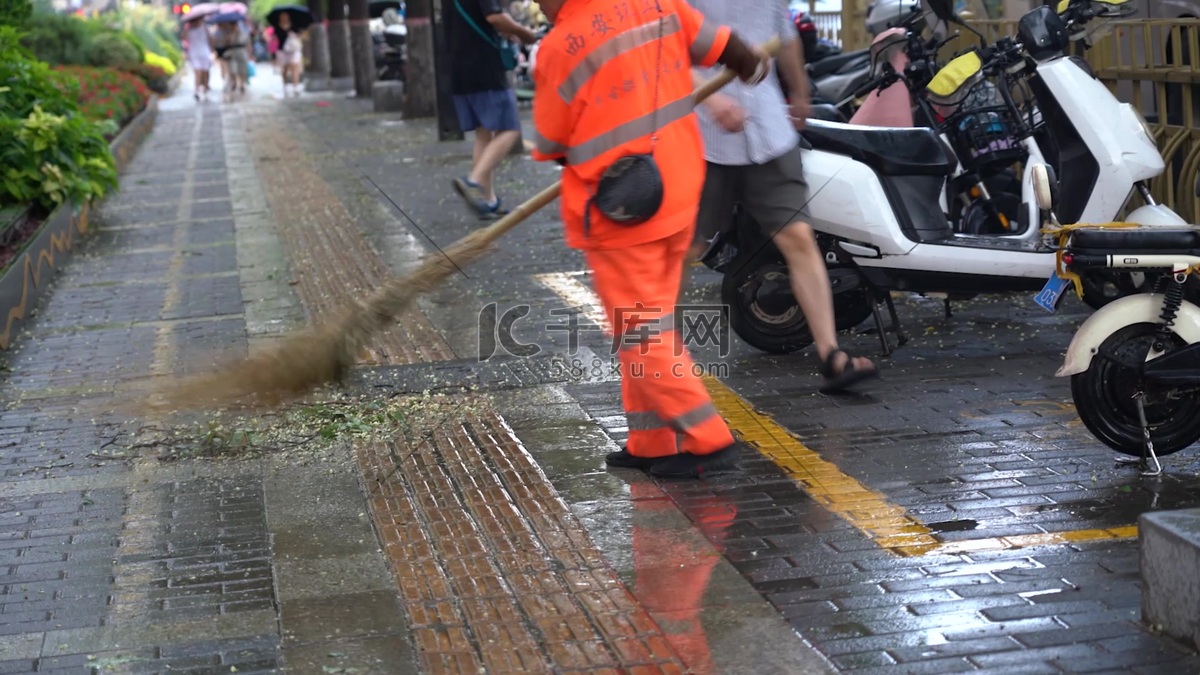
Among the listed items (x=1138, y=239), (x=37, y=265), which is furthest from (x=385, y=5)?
(x=1138, y=239)

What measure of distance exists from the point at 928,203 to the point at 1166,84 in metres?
2.19

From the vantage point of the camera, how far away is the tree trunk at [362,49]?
85.7 feet

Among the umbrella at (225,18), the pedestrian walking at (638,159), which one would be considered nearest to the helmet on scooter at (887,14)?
the pedestrian walking at (638,159)

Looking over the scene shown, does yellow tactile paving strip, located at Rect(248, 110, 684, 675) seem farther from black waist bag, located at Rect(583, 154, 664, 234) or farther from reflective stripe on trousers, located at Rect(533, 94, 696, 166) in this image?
reflective stripe on trousers, located at Rect(533, 94, 696, 166)

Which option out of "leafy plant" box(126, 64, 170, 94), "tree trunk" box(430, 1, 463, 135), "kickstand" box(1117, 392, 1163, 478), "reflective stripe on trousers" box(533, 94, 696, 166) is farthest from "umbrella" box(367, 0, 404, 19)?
"kickstand" box(1117, 392, 1163, 478)

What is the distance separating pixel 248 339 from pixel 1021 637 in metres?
4.91

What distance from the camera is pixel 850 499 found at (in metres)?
4.78

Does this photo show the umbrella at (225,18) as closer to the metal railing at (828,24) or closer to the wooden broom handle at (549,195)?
the metal railing at (828,24)

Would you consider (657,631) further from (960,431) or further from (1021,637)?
(960,431)

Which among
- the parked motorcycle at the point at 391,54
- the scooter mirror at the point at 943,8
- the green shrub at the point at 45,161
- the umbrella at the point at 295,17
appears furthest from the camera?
the umbrella at the point at 295,17

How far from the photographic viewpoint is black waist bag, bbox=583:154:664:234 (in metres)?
4.68

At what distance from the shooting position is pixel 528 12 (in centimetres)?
2755

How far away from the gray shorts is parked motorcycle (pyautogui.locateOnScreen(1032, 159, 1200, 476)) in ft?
3.91

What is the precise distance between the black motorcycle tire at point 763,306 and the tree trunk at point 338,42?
24.8 metres
